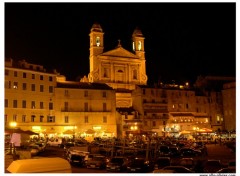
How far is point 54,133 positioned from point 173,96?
2533cm

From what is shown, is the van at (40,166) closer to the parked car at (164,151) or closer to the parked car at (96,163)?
the parked car at (96,163)

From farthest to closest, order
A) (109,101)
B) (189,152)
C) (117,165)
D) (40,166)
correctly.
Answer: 1. (109,101)
2. (189,152)
3. (117,165)
4. (40,166)

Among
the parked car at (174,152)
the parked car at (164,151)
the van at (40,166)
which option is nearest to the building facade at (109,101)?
the parked car at (164,151)

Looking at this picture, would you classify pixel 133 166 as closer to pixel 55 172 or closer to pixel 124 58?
pixel 55 172

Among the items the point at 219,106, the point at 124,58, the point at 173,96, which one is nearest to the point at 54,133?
the point at 173,96

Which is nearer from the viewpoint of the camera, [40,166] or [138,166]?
[40,166]

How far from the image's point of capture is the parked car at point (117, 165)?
23625 millimetres

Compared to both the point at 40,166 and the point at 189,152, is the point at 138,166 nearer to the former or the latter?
the point at 189,152

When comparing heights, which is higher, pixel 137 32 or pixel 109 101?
pixel 137 32

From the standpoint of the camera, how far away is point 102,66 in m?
79.8

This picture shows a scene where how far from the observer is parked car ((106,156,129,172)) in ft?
77.5

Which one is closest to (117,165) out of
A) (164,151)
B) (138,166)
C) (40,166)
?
(138,166)

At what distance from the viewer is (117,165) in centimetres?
2422

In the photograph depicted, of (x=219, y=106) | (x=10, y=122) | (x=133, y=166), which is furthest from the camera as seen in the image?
(x=219, y=106)
